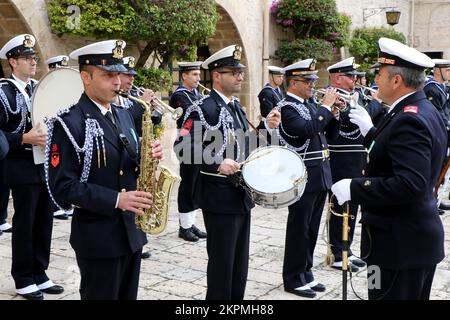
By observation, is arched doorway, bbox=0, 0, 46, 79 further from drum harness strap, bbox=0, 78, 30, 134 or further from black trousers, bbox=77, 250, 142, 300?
black trousers, bbox=77, 250, 142, 300

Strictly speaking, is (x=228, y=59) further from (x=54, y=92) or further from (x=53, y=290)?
(x=53, y=290)

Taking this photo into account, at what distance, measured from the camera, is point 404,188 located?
3.21m

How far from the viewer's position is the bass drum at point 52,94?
16.5 ft

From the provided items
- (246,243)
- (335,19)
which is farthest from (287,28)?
(246,243)

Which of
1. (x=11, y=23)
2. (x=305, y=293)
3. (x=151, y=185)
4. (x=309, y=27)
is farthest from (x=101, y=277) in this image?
(x=309, y=27)

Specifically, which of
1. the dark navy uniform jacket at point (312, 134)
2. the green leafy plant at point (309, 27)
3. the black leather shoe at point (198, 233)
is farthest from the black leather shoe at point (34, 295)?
the green leafy plant at point (309, 27)

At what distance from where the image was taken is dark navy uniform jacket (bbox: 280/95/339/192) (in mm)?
5297

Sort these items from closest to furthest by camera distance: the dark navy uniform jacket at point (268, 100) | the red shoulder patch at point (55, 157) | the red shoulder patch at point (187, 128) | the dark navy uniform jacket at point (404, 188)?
the dark navy uniform jacket at point (404, 188), the red shoulder patch at point (55, 157), the red shoulder patch at point (187, 128), the dark navy uniform jacket at point (268, 100)

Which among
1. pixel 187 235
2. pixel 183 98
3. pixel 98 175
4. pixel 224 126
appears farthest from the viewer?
pixel 183 98

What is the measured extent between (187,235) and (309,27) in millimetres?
9435

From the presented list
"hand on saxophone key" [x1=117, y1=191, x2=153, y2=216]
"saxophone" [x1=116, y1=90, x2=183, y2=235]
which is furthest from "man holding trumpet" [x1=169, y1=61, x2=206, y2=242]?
"hand on saxophone key" [x1=117, y1=191, x2=153, y2=216]

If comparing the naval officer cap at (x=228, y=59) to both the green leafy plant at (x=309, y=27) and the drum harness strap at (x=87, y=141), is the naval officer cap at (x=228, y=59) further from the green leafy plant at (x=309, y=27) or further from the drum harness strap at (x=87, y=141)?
the green leafy plant at (x=309, y=27)

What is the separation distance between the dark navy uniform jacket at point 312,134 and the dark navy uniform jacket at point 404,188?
176 cm

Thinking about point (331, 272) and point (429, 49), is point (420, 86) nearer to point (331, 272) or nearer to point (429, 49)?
point (331, 272)
